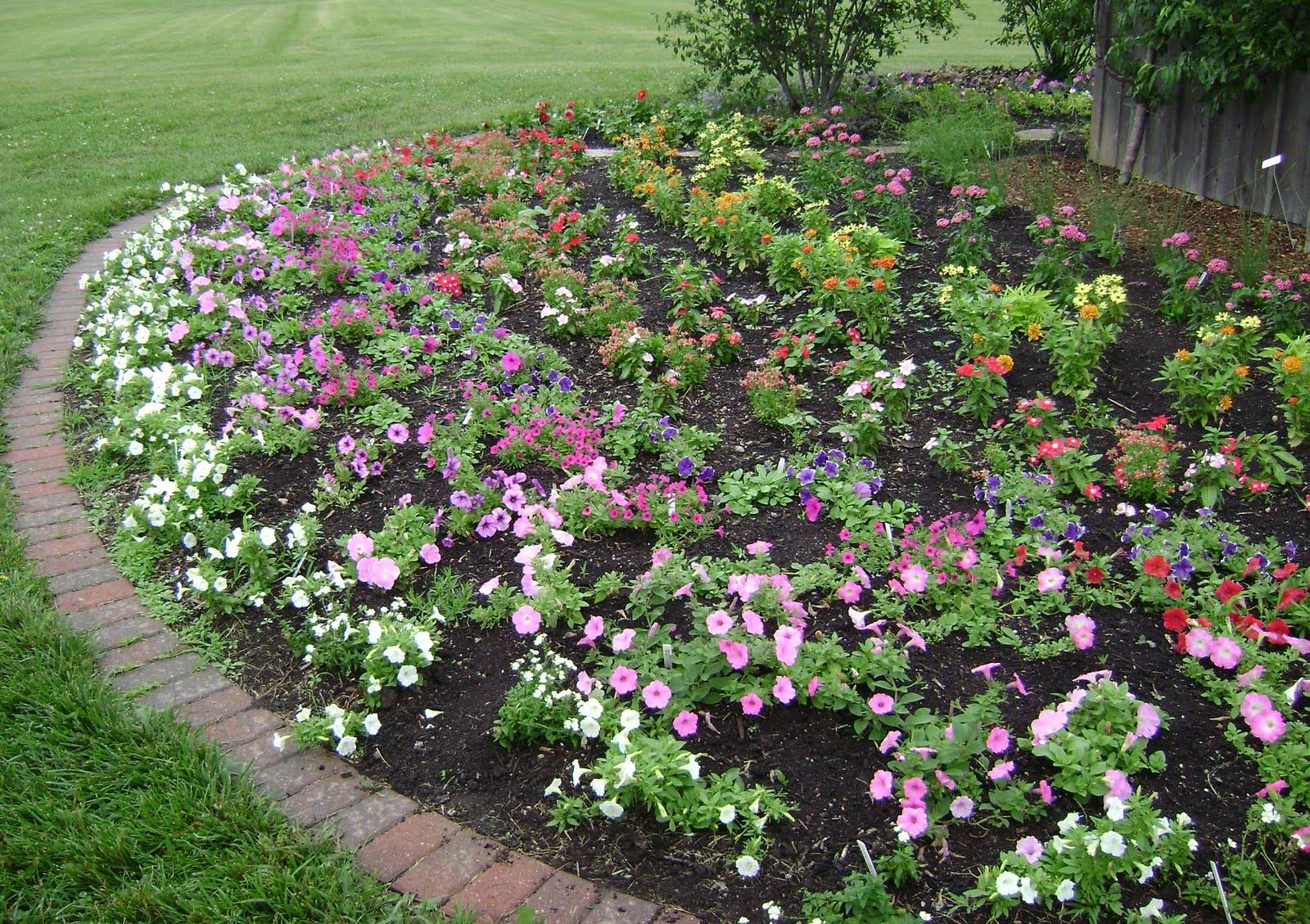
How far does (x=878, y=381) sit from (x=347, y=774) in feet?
7.23

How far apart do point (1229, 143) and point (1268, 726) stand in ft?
13.8

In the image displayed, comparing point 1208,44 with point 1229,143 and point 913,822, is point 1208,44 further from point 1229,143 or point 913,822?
point 913,822

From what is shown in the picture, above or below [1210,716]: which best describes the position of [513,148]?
above

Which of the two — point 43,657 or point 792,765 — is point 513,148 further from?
point 792,765

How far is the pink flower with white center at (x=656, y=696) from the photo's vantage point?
2512mm

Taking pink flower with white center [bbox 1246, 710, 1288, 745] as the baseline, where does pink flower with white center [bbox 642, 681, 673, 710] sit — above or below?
above

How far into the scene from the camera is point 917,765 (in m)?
2.32

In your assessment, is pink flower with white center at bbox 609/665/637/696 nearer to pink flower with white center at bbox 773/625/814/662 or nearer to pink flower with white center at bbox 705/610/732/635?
pink flower with white center at bbox 705/610/732/635

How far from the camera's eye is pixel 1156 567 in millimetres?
2758

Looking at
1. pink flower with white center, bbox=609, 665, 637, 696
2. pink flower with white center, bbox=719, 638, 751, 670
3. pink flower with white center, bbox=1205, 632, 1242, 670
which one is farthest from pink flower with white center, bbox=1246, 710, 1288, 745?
pink flower with white center, bbox=609, 665, 637, 696

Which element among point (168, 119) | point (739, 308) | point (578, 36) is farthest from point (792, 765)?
point (578, 36)

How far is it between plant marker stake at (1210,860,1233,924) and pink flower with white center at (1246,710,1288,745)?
1.18ft

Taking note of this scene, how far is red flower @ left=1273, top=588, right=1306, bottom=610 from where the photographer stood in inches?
104

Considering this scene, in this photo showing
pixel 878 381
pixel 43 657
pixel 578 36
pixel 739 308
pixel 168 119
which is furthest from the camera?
pixel 578 36
